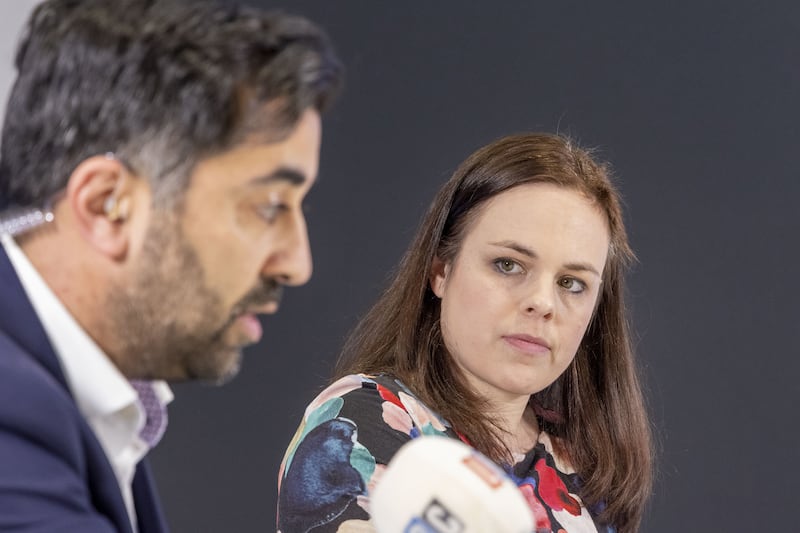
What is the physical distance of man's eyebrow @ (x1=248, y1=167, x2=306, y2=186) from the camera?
872 millimetres

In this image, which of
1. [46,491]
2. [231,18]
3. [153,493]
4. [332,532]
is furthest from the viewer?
[332,532]

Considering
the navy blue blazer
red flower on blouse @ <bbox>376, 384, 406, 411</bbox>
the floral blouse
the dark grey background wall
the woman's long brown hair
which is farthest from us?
the dark grey background wall

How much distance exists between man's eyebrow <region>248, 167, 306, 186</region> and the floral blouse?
1.72 ft

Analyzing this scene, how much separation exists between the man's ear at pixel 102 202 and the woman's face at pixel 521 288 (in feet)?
2.52

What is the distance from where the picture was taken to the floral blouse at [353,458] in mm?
1300

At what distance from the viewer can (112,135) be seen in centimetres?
84

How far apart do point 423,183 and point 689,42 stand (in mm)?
664

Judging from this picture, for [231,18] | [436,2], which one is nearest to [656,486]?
[436,2]

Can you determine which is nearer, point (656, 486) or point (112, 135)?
point (112, 135)

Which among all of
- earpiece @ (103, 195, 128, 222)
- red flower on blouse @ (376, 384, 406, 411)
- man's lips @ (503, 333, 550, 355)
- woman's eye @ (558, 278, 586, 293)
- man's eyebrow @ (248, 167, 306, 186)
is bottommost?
red flower on blouse @ (376, 384, 406, 411)

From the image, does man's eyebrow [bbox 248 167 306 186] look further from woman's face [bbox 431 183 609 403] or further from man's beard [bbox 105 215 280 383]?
woman's face [bbox 431 183 609 403]

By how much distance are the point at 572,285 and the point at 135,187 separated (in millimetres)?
878

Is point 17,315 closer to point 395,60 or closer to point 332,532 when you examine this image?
point 332,532

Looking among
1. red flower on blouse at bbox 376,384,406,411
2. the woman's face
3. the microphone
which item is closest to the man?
the microphone
